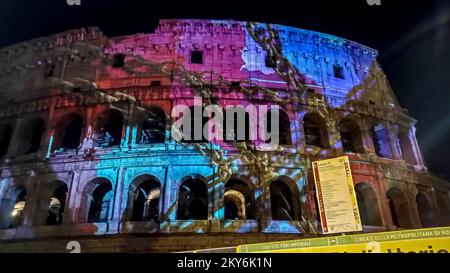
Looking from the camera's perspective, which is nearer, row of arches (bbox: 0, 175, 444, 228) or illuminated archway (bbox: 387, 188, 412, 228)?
row of arches (bbox: 0, 175, 444, 228)

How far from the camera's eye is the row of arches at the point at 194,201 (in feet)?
55.4

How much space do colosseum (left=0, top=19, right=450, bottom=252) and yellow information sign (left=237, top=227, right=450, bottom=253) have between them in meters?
10.0

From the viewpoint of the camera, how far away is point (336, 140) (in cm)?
1845

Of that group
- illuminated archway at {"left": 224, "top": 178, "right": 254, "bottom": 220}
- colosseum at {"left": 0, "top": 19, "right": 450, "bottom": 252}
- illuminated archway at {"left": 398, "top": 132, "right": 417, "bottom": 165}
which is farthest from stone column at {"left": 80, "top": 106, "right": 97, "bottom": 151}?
illuminated archway at {"left": 398, "top": 132, "right": 417, "bottom": 165}

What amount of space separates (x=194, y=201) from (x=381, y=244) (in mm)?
13613

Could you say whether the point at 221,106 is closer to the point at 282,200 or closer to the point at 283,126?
the point at 283,126

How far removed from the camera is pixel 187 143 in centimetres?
1672

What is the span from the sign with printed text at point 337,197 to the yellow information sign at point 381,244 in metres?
0.28

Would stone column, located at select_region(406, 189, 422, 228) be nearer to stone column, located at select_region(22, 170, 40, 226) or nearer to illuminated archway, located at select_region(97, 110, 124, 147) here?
illuminated archway, located at select_region(97, 110, 124, 147)

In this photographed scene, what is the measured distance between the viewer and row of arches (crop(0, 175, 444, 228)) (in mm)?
16891

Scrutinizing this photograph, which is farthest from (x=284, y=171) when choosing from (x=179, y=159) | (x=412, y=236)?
(x=412, y=236)

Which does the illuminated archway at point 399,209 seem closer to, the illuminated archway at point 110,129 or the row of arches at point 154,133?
the row of arches at point 154,133

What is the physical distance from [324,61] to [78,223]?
17.6 metres

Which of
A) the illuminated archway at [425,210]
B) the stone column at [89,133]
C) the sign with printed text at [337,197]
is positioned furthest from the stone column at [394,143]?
the stone column at [89,133]
